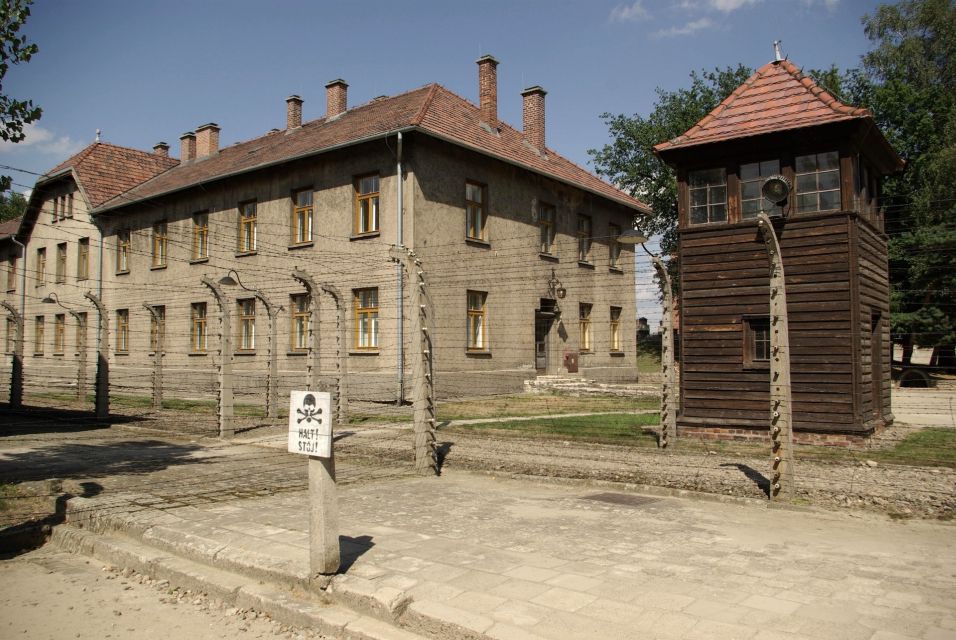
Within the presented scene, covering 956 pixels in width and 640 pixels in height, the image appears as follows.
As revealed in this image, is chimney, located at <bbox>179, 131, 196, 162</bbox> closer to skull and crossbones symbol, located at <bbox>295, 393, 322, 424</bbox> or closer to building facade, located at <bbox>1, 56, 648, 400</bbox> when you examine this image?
building facade, located at <bbox>1, 56, 648, 400</bbox>

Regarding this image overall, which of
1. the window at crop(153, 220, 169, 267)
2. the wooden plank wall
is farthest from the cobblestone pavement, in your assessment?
the window at crop(153, 220, 169, 267)

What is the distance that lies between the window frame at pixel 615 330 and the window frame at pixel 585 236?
2.64m

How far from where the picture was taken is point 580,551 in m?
6.03

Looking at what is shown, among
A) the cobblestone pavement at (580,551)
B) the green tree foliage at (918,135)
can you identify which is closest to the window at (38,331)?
the cobblestone pavement at (580,551)

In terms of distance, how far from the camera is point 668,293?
12.1m

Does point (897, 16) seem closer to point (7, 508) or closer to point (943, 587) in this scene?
point (943, 587)

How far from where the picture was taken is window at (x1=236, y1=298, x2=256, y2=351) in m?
24.9

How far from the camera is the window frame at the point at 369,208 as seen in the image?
21109mm

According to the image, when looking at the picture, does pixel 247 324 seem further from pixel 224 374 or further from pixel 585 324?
pixel 585 324

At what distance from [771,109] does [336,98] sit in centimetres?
1721

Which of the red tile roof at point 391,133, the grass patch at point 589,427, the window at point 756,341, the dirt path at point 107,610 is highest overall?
the red tile roof at point 391,133

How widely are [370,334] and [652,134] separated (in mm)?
A: 28652

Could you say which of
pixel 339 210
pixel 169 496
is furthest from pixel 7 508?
pixel 339 210

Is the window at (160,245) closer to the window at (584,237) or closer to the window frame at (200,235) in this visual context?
the window frame at (200,235)
